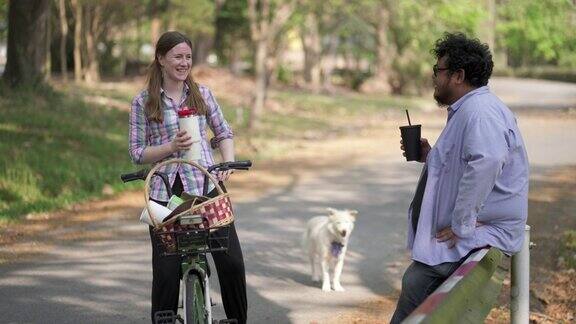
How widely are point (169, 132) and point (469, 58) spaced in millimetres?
1810

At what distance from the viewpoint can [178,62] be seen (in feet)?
18.3

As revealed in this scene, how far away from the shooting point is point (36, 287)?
8602mm

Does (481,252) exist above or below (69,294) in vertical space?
above

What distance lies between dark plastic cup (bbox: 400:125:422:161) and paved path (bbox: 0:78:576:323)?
2.62 m

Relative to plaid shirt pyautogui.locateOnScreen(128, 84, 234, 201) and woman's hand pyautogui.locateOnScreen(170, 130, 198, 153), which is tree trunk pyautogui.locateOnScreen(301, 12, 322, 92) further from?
woman's hand pyautogui.locateOnScreen(170, 130, 198, 153)

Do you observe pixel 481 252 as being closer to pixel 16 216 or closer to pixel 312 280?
pixel 312 280

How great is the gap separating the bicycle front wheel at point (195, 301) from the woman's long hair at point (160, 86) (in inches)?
37.9

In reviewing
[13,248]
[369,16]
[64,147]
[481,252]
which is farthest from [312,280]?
[369,16]

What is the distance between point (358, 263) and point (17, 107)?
11.1 m

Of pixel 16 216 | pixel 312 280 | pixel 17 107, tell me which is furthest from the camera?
pixel 17 107

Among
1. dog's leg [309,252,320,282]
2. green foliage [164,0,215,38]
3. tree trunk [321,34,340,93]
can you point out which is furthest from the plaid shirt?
tree trunk [321,34,340,93]

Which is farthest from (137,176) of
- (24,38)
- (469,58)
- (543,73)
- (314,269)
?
(543,73)

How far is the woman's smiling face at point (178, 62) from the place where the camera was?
5.56 meters

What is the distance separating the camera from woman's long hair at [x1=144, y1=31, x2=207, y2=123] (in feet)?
18.2
